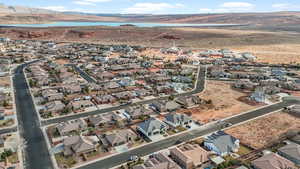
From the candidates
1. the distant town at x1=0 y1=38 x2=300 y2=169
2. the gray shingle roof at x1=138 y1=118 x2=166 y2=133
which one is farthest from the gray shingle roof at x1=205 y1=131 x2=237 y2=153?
the gray shingle roof at x1=138 y1=118 x2=166 y2=133

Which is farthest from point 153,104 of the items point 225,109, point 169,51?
point 169,51

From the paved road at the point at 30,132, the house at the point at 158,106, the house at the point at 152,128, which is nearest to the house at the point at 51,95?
the paved road at the point at 30,132

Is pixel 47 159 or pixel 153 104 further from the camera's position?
pixel 153 104

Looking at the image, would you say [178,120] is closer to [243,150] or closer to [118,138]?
[118,138]

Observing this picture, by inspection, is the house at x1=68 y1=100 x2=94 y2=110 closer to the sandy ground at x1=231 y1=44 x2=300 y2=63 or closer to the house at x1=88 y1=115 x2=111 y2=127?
the house at x1=88 y1=115 x2=111 y2=127

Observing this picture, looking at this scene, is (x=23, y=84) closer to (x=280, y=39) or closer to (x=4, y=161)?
(x=4, y=161)

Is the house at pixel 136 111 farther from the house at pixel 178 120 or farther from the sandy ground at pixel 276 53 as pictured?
the sandy ground at pixel 276 53

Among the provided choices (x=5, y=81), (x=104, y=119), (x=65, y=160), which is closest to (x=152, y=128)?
(x=104, y=119)

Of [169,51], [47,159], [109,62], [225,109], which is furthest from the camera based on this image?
[169,51]
